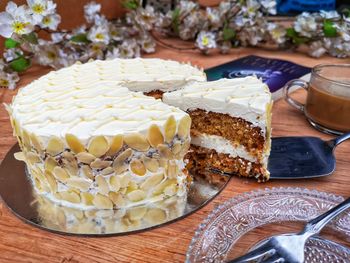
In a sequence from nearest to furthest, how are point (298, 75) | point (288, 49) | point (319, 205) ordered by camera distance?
point (319, 205)
point (298, 75)
point (288, 49)

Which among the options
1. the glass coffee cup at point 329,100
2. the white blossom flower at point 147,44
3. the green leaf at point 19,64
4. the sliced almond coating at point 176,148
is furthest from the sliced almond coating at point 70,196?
the white blossom flower at point 147,44

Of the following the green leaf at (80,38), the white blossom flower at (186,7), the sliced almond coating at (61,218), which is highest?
the white blossom flower at (186,7)

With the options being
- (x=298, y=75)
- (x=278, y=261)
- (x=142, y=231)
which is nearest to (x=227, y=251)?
(x=278, y=261)

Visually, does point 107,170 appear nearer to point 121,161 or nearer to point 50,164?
point 121,161

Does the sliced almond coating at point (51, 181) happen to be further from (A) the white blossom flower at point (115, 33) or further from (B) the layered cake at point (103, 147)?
(A) the white blossom flower at point (115, 33)

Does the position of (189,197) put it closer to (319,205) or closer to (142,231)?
(142,231)

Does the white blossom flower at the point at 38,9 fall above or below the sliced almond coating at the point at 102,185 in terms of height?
above
